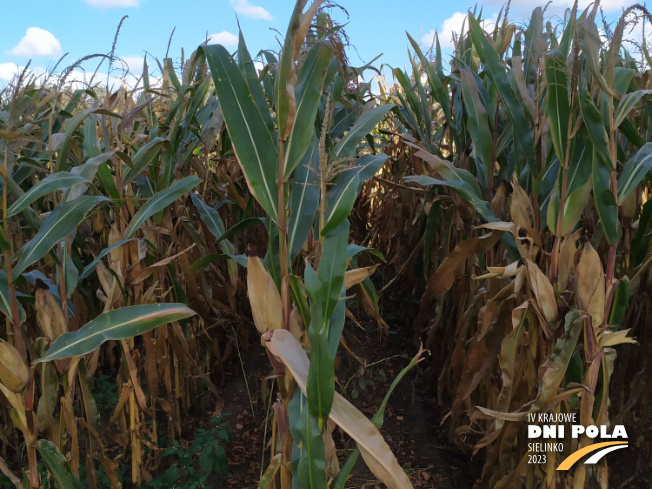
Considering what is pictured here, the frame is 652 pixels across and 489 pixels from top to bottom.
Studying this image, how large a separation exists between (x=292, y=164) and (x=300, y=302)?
0.32 m

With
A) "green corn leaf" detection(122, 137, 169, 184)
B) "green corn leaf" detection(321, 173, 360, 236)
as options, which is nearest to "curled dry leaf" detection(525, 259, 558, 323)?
"green corn leaf" detection(321, 173, 360, 236)

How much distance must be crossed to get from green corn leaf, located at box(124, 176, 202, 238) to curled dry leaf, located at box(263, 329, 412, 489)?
2.01ft

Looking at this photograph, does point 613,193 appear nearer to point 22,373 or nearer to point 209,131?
point 209,131

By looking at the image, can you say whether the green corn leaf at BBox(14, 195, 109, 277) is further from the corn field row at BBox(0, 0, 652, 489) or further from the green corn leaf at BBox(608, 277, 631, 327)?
the green corn leaf at BBox(608, 277, 631, 327)

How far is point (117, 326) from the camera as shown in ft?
4.02

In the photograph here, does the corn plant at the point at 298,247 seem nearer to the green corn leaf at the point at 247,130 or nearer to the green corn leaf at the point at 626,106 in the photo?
the green corn leaf at the point at 247,130

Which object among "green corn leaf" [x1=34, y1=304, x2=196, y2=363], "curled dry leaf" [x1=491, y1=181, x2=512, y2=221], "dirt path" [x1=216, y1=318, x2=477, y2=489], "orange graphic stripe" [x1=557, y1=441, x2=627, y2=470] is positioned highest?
"curled dry leaf" [x1=491, y1=181, x2=512, y2=221]

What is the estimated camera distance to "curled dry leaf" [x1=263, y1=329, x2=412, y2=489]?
3.12 feet

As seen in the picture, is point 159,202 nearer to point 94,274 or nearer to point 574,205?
point 94,274

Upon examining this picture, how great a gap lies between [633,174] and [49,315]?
1.60m

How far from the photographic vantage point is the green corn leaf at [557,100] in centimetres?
125

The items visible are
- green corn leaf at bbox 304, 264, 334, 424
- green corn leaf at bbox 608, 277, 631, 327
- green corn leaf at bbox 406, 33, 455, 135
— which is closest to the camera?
green corn leaf at bbox 304, 264, 334, 424

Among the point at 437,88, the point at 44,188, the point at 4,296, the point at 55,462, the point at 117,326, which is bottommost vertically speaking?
the point at 55,462

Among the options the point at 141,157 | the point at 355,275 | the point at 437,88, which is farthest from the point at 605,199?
the point at 141,157
